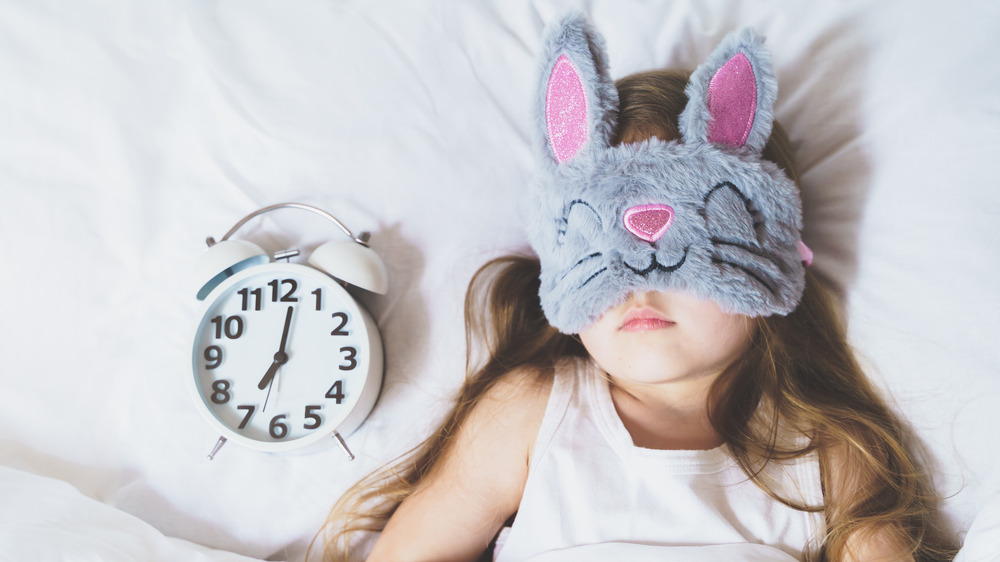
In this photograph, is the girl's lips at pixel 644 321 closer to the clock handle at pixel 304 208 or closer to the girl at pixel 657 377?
the girl at pixel 657 377

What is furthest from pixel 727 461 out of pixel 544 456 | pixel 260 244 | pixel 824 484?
pixel 260 244

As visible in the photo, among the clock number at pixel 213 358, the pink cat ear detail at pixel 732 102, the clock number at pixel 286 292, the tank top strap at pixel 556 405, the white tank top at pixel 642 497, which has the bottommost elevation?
the white tank top at pixel 642 497

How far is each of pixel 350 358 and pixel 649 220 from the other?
462mm

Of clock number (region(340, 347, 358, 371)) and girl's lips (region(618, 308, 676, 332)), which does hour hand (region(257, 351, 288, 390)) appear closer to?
clock number (region(340, 347, 358, 371))

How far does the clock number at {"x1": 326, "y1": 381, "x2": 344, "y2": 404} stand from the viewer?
3.32 ft

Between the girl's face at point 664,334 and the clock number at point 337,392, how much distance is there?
0.36 metres

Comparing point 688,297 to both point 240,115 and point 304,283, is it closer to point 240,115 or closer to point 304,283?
point 304,283

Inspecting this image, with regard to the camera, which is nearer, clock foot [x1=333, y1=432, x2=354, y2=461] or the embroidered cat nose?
the embroidered cat nose

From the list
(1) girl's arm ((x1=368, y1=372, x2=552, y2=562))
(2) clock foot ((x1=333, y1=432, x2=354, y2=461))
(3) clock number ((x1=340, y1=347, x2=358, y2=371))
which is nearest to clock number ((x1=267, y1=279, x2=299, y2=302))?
(3) clock number ((x1=340, y1=347, x2=358, y2=371))

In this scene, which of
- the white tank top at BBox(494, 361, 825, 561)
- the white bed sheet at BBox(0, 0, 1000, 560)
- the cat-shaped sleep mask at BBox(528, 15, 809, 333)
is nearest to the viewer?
the cat-shaped sleep mask at BBox(528, 15, 809, 333)

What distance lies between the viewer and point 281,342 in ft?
3.35

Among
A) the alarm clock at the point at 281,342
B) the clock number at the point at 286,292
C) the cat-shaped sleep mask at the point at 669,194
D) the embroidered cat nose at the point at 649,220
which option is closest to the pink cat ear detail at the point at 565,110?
the cat-shaped sleep mask at the point at 669,194

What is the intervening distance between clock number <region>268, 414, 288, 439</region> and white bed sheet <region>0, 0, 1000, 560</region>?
0.27 ft

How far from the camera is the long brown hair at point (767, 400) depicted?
97 centimetres
